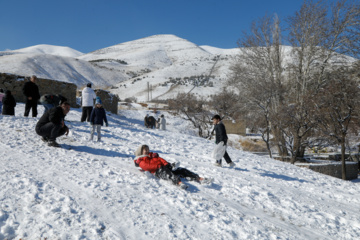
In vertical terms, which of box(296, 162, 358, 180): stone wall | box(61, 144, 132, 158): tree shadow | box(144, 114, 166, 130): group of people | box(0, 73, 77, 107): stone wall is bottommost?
box(296, 162, 358, 180): stone wall

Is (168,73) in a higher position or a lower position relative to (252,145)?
higher

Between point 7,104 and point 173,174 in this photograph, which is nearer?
point 173,174

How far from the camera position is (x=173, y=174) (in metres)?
5.65

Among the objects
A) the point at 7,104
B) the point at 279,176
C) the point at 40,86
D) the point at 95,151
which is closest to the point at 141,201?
the point at 95,151

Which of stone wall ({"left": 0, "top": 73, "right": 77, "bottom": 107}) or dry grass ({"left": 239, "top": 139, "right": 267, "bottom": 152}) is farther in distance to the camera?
dry grass ({"left": 239, "top": 139, "right": 267, "bottom": 152})

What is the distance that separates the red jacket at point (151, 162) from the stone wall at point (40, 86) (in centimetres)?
1385

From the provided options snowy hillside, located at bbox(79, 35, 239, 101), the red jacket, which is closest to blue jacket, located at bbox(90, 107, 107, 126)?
the red jacket

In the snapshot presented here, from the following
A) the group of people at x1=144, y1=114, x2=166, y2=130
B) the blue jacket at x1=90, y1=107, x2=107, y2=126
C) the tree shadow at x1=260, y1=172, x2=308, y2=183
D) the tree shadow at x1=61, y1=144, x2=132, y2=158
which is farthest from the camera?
the group of people at x1=144, y1=114, x2=166, y2=130

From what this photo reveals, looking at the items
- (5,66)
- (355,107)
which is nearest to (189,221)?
(355,107)

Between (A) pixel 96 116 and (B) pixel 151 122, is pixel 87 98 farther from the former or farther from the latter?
(B) pixel 151 122

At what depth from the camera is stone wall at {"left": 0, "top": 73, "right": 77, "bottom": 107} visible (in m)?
15.9

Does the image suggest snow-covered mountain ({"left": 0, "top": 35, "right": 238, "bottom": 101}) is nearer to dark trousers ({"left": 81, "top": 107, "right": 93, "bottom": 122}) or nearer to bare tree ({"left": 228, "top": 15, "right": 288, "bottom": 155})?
bare tree ({"left": 228, "top": 15, "right": 288, "bottom": 155})

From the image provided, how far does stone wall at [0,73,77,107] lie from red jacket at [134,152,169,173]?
13.9 meters

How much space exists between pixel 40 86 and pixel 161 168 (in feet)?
48.6
